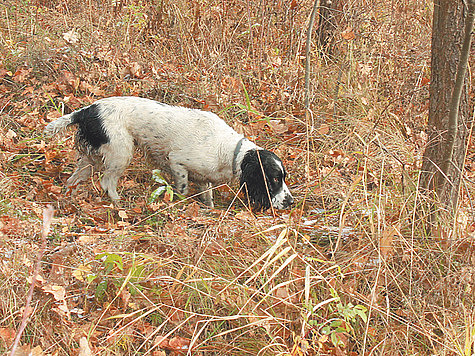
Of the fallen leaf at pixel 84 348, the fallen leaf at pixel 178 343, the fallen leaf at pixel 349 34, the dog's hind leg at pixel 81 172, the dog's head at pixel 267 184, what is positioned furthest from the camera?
the fallen leaf at pixel 349 34

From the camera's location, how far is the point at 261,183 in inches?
152

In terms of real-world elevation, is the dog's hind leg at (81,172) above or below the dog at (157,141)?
below

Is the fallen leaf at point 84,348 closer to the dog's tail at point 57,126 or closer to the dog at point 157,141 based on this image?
the dog at point 157,141

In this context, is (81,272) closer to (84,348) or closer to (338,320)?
(84,348)

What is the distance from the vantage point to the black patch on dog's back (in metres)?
4.11

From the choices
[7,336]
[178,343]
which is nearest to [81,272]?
[7,336]

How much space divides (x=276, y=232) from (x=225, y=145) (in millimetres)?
1271

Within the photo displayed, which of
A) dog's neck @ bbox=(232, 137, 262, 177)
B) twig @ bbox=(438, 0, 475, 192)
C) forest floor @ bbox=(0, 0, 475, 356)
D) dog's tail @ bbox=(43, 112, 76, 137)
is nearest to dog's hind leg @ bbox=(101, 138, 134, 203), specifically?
forest floor @ bbox=(0, 0, 475, 356)

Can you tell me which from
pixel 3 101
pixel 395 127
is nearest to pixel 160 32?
pixel 3 101

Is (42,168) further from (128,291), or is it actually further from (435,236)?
(435,236)

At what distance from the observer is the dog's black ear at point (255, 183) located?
3859 millimetres

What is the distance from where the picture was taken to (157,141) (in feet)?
14.2

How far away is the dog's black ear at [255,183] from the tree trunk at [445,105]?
46.5 inches

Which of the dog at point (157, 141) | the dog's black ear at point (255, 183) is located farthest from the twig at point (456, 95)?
the dog at point (157, 141)
